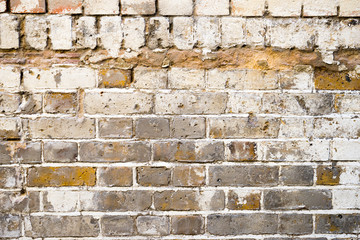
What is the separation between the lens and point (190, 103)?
52.5 inches

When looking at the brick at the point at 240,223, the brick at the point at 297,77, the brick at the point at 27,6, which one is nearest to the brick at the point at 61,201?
the brick at the point at 240,223

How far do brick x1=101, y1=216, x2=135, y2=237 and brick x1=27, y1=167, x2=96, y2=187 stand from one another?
0.66ft

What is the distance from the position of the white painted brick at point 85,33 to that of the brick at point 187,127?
55 cm

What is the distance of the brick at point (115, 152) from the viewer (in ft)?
4.38

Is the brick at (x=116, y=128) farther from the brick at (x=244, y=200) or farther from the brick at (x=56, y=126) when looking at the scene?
the brick at (x=244, y=200)

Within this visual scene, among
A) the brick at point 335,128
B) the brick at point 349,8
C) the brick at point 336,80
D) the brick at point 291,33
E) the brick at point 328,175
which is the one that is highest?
the brick at point 349,8

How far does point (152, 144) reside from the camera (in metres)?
1.34

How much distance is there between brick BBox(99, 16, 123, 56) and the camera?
4.26ft

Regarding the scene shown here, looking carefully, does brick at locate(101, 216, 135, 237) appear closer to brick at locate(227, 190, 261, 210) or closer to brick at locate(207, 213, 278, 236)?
brick at locate(207, 213, 278, 236)

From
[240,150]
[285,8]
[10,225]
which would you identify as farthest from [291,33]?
[10,225]

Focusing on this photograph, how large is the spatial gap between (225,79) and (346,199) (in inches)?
33.9

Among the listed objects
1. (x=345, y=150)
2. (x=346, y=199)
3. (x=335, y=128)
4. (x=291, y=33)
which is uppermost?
(x=291, y=33)

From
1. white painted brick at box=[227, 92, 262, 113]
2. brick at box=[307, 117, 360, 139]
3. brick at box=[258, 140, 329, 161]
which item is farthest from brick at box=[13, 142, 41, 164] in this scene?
brick at box=[307, 117, 360, 139]

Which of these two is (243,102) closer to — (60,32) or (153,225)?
(153,225)
